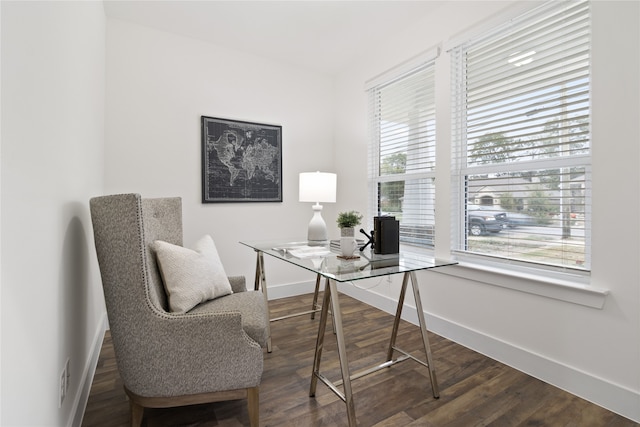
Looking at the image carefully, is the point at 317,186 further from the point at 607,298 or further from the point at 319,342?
the point at 607,298

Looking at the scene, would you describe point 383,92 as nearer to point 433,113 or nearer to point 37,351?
point 433,113

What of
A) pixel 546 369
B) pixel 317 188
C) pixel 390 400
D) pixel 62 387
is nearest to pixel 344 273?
pixel 390 400

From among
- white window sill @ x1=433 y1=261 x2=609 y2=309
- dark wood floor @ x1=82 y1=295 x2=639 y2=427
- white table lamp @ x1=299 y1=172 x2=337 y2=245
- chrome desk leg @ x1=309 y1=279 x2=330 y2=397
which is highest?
white table lamp @ x1=299 y1=172 x2=337 y2=245

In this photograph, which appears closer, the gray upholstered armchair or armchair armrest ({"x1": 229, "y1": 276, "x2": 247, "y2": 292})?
the gray upholstered armchair

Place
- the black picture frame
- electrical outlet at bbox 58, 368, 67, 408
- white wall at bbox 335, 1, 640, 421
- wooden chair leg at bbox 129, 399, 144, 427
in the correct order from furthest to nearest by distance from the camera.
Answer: the black picture frame < white wall at bbox 335, 1, 640, 421 < wooden chair leg at bbox 129, 399, 144, 427 < electrical outlet at bbox 58, 368, 67, 408

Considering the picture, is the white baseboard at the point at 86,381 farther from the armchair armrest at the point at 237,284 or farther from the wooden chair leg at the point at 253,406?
the armchair armrest at the point at 237,284

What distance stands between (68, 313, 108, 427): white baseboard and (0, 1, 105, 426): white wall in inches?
0.7

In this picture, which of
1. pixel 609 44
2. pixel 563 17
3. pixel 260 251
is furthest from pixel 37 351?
pixel 563 17

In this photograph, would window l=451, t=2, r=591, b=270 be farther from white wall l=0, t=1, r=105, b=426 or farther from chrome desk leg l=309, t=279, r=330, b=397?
white wall l=0, t=1, r=105, b=426

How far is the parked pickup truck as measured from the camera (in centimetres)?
231

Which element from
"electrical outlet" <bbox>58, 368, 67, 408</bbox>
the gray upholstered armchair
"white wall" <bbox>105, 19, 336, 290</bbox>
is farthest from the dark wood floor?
"white wall" <bbox>105, 19, 336, 290</bbox>

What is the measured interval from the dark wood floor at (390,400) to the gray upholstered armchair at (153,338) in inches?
11.2

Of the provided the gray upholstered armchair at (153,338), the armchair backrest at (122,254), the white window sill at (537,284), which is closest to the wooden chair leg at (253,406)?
the gray upholstered armchair at (153,338)

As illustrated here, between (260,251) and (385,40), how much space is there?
7.74 feet
